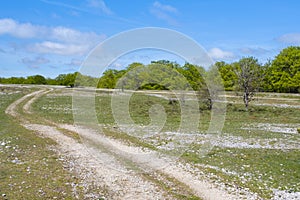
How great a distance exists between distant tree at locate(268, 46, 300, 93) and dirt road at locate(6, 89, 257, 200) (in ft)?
279

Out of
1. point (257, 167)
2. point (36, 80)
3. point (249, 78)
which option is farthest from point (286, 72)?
point (36, 80)

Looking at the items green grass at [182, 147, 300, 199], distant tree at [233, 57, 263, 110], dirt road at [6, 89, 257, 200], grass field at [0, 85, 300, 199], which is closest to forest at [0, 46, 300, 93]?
distant tree at [233, 57, 263, 110]

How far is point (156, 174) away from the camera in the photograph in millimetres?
15008

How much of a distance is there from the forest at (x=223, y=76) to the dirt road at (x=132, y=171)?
1084 cm

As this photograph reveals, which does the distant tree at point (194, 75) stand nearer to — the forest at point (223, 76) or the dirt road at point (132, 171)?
the forest at point (223, 76)

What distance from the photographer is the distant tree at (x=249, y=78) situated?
167 feet

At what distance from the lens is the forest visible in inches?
1979

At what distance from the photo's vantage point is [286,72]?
9675 cm

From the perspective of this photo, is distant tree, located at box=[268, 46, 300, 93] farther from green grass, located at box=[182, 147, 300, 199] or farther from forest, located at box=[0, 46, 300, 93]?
green grass, located at box=[182, 147, 300, 199]

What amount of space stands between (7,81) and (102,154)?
17676 cm

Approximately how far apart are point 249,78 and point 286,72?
2105 inches

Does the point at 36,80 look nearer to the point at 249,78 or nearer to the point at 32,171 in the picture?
the point at 249,78

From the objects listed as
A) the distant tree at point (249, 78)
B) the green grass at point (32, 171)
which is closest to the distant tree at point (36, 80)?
the distant tree at point (249, 78)

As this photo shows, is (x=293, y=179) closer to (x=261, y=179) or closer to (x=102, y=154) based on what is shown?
(x=261, y=179)
